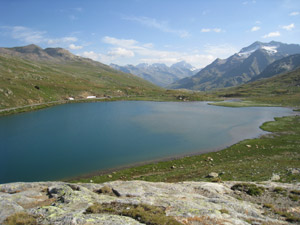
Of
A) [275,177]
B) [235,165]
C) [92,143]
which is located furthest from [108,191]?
[92,143]

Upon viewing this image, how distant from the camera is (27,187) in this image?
18.7 meters

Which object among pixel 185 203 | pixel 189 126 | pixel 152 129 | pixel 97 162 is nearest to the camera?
pixel 185 203

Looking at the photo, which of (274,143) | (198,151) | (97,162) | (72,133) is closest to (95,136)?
(72,133)

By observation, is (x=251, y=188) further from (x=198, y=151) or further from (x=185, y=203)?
(x=198, y=151)

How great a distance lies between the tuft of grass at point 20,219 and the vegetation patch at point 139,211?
3354 millimetres

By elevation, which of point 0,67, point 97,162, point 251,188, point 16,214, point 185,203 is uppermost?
point 0,67

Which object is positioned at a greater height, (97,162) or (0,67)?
(0,67)

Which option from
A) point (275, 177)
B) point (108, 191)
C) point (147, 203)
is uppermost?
point (147, 203)

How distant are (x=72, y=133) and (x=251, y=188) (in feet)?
201

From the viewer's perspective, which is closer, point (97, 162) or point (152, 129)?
point (97, 162)

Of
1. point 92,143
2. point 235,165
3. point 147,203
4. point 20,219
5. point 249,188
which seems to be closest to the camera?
point 20,219

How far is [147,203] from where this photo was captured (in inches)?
599

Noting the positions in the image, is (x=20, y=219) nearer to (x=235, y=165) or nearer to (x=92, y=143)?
(x=235, y=165)

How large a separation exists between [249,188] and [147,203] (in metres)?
13.1
